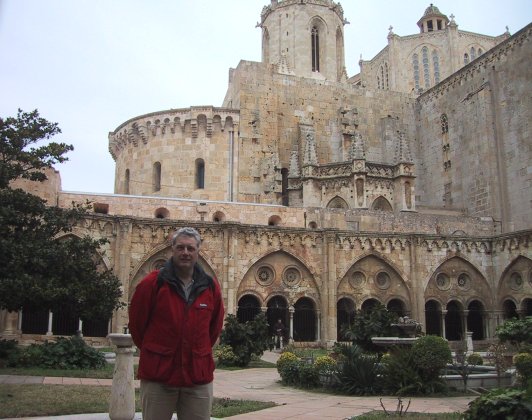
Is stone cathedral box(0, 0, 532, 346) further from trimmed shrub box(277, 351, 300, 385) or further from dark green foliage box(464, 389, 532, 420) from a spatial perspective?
dark green foliage box(464, 389, 532, 420)

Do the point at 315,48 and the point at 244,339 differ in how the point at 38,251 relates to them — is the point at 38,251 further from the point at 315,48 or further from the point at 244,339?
the point at 315,48

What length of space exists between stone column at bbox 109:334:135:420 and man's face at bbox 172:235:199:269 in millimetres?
3329

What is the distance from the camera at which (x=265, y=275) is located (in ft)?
90.5

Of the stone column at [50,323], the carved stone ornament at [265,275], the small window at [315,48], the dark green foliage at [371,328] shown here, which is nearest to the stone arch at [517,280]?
the carved stone ornament at [265,275]

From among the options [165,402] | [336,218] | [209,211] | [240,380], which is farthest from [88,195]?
[165,402]

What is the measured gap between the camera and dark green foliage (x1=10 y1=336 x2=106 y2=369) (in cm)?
1502

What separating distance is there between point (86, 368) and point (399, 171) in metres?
27.1

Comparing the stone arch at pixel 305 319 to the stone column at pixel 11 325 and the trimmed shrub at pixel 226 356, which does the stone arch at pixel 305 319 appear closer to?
the trimmed shrub at pixel 226 356

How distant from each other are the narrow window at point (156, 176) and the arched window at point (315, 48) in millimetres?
16740

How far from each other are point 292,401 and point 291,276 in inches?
678

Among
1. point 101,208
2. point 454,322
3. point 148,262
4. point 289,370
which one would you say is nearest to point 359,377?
point 289,370

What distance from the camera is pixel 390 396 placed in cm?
1191

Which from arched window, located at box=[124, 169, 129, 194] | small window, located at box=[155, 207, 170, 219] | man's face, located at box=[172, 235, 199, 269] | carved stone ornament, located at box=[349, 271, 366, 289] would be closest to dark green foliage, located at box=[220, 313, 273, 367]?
carved stone ornament, located at box=[349, 271, 366, 289]

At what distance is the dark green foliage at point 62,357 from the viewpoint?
1502 centimetres
